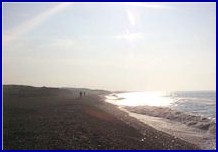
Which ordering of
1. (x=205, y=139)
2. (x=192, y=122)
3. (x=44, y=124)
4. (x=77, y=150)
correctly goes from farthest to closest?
(x=192, y=122)
(x=205, y=139)
(x=44, y=124)
(x=77, y=150)

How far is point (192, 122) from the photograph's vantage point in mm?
29391

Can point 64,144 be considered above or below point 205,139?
above

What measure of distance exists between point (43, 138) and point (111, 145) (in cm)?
369

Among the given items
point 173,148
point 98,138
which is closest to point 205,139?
point 173,148

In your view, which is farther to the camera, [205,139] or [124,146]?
[205,139]

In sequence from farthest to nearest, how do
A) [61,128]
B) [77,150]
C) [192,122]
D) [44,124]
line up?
[192,122], [44,124], [61,128], [77,150]

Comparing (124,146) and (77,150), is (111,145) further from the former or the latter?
(77,150)

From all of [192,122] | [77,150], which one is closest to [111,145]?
[77,150]

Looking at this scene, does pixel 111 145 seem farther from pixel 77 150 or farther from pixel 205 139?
pixel 205 139

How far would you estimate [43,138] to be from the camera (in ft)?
47.5

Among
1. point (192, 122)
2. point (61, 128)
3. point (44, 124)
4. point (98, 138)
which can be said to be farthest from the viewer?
point (192, 122)

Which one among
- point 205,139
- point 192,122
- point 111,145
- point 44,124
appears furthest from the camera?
point 192,122

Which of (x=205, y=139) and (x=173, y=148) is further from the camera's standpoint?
(x=205, y=139)

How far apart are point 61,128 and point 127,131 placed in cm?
484
